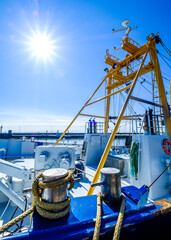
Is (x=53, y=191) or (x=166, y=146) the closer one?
(x=53, y=191)

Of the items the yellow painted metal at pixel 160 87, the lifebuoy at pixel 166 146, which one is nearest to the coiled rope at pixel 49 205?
the lifebuoy at pixel 166 146

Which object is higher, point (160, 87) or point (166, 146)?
point (160, 87)

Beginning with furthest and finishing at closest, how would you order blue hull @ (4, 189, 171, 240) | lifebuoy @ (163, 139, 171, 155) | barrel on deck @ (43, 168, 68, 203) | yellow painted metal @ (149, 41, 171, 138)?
yellow painted metal @ (149, 41, 171, 138), lifebuoy @ (163, 139, 171, 155), barrel on deck @ (43, 168, 68, 203), blue hull @ (4, 189, 171, 240)

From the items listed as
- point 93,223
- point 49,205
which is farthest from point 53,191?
point 93,223

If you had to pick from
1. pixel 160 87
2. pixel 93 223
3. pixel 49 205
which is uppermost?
pixel 160 87

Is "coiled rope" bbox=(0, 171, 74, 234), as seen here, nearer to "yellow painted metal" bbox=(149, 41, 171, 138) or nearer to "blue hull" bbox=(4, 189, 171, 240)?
"blue hull" bbox=(4, 189, 171, 240)

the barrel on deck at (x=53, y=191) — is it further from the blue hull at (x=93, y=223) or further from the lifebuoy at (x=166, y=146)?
the lifebuoy at (x=166, y=146)

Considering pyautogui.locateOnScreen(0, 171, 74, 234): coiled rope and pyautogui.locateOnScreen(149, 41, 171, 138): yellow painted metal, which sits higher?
pyautogui.locateOnScreen(149, 41, 171, 138): yellow painted metal

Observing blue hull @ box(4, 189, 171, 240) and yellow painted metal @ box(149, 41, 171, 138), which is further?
yellow painted metal @ box(149, 41, 171, 138)

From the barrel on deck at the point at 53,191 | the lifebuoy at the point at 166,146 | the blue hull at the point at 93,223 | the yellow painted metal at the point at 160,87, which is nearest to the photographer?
the blue hull at the point at 93,223

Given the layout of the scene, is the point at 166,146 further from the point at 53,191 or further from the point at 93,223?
the point at 53,191

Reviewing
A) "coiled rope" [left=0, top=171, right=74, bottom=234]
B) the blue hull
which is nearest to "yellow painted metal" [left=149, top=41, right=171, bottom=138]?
the blue hull

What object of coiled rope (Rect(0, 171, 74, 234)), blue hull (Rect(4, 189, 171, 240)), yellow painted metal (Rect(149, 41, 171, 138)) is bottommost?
blue hull (Rect(4, 189, 171, 240))

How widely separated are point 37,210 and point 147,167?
153 inches
